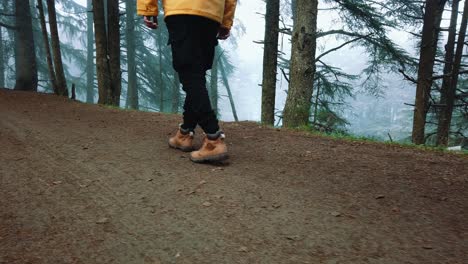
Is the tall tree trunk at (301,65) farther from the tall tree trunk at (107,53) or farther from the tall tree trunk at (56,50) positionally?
the tall tree trunk at (56,50)

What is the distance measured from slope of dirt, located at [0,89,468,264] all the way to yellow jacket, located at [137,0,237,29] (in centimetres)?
144

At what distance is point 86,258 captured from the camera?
1832 mm

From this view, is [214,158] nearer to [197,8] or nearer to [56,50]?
[197,8]

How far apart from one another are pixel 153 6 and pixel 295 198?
7.68ft

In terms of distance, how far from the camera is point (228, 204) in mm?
2578

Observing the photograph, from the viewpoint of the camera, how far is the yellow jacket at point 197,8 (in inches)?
132

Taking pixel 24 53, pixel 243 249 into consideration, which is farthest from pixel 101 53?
pixel 243 249

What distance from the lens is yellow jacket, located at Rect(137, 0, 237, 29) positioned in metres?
3.34

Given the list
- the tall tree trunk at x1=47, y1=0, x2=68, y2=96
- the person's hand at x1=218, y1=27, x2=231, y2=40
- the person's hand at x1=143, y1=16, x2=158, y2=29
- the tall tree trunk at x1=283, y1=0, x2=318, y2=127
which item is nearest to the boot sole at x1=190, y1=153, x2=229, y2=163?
the person's hand at x1=218, y1=27, x2=231, y2=40

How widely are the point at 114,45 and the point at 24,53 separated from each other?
165 inches

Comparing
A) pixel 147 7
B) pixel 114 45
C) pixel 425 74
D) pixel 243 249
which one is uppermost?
pixel 114 45

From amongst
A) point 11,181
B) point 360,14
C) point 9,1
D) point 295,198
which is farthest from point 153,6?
point 9,1

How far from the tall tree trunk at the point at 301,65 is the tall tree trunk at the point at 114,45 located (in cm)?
547

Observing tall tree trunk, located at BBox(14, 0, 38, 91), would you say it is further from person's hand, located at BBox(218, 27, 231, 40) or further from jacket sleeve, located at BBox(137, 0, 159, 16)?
person's hand, located at BBox(218, 27, 231, 40)
